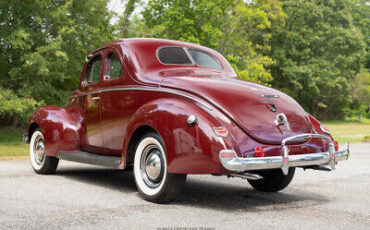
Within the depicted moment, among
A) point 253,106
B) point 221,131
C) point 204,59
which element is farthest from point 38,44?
point 221,131

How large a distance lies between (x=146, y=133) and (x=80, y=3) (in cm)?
1522

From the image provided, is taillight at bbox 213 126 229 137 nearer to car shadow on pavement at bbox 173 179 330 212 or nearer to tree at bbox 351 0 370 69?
car shadow on pavement at bbox 173 179 330 212

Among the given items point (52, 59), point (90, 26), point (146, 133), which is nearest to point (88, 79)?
point (146, 133)

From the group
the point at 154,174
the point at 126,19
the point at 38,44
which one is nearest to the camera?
the point at 154,174

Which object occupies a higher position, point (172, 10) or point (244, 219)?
point (172, 10)

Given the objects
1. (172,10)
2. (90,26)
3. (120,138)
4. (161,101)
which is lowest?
(120,138)

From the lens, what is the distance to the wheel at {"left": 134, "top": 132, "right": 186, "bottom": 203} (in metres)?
4.88

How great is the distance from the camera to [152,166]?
16.8ft

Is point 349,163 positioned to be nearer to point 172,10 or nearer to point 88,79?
point 88,79

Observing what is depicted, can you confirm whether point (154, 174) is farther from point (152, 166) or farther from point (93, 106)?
point (93, 106)

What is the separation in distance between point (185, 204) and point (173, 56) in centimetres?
228

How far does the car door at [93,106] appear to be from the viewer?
6418mm

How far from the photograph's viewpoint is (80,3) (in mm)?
18984

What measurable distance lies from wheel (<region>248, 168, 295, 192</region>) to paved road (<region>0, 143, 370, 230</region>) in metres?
0.12
